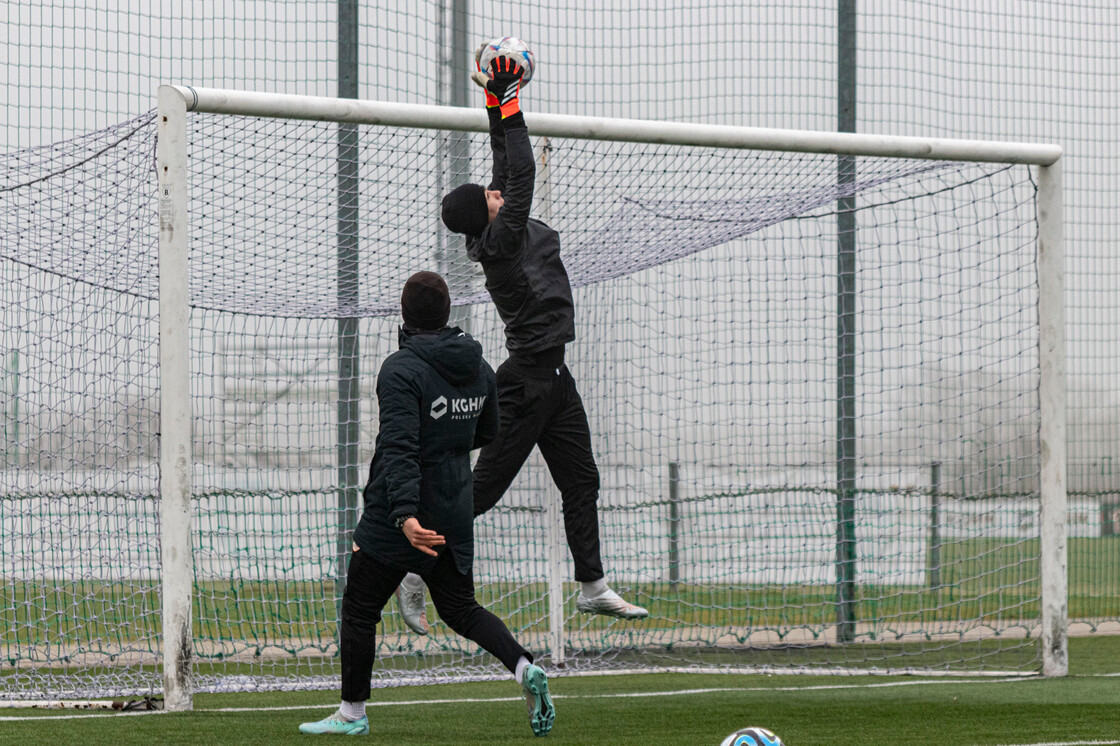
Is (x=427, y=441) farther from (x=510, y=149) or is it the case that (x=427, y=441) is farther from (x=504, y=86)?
(x=504, y=86)

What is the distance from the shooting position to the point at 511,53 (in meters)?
5.67

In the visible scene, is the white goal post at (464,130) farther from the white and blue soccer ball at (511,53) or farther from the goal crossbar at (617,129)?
the white and blue soccer ball at (511,53)

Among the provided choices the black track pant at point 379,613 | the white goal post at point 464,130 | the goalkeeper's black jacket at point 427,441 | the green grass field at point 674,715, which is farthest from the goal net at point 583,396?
the goalkeeper's black jacket at point 427,441

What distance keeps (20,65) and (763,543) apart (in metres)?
6.31

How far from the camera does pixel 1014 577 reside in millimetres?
9500

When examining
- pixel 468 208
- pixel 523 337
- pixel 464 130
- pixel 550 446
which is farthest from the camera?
pixel 464 130

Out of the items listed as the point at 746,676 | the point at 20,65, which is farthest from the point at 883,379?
the point at 20,65

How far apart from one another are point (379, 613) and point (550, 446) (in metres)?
1.28

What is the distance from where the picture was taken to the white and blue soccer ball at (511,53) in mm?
5684

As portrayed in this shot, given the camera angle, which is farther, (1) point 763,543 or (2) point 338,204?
(1) point 763,543

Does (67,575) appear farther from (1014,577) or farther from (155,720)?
(1014,577)

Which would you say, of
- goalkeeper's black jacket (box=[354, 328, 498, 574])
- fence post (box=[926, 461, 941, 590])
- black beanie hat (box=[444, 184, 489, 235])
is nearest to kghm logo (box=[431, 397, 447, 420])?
goalkeeper's black jacket (box=[354, 328, 498, 574])

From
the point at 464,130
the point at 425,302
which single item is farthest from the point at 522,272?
the point at 464,130

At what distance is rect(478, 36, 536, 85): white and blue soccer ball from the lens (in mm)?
5684
